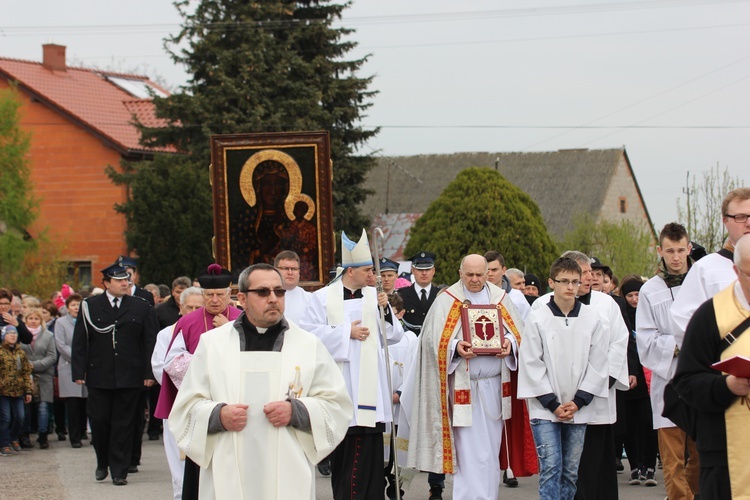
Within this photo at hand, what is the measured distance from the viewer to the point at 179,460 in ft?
32.8

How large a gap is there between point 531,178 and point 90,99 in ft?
74.0

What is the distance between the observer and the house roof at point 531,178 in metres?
58.8

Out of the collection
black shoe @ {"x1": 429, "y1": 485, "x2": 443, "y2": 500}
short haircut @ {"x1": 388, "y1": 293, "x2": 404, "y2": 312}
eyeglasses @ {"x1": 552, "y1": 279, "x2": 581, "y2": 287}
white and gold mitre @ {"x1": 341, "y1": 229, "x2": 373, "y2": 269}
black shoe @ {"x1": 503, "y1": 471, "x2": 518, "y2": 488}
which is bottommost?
black shoe @ {"x1": 503, "y1": 471, "x2": 518, "y2": 488}

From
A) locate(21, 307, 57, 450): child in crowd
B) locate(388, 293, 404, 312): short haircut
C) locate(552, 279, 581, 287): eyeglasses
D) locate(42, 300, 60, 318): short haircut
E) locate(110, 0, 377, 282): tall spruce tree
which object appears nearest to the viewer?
locate(552, 279, 581, 287): eyeglasses

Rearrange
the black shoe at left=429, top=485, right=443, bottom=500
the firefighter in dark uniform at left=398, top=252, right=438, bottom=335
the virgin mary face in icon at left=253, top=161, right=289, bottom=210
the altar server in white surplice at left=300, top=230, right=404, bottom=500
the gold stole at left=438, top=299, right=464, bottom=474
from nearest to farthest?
1. the altar server in white surplice at left=300, top=230, right=404, bottom=500
2. the gold stole at left=438, top=299, right=464, bottom=474
3. the black shoe at left=429, top=485, right=443, bottom=500
4. the firefighter in dark uniform at left=398, top=252, right=438, bottom=335
5. the virgin mary face in icon at left=253, top=161, right=289, bottom=210

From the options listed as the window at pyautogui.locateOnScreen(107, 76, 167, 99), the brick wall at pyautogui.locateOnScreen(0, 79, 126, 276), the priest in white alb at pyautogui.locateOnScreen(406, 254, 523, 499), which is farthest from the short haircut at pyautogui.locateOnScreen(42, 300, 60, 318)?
the window at pyautogui.locateOnScreen(107, 76, 167, 99)

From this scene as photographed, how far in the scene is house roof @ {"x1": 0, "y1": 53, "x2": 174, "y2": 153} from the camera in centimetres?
4550

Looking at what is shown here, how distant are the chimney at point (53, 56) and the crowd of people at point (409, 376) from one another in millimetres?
34723

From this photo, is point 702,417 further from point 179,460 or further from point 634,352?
point 634,352

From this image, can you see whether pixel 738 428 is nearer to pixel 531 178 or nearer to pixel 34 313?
pixel 34 313

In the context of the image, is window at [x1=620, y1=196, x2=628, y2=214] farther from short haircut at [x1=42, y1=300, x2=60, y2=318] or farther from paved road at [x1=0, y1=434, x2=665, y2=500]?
paved road at [x1=0, y1=434, x2=665, y2=500]

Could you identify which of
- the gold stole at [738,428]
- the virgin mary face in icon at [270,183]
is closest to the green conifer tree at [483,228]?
the virgin mary face in icon at [270,183]

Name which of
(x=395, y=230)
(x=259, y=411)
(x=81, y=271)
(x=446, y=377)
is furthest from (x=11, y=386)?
(x=395, y=230)

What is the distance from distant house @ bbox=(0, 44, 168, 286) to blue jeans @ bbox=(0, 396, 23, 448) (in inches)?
1107
